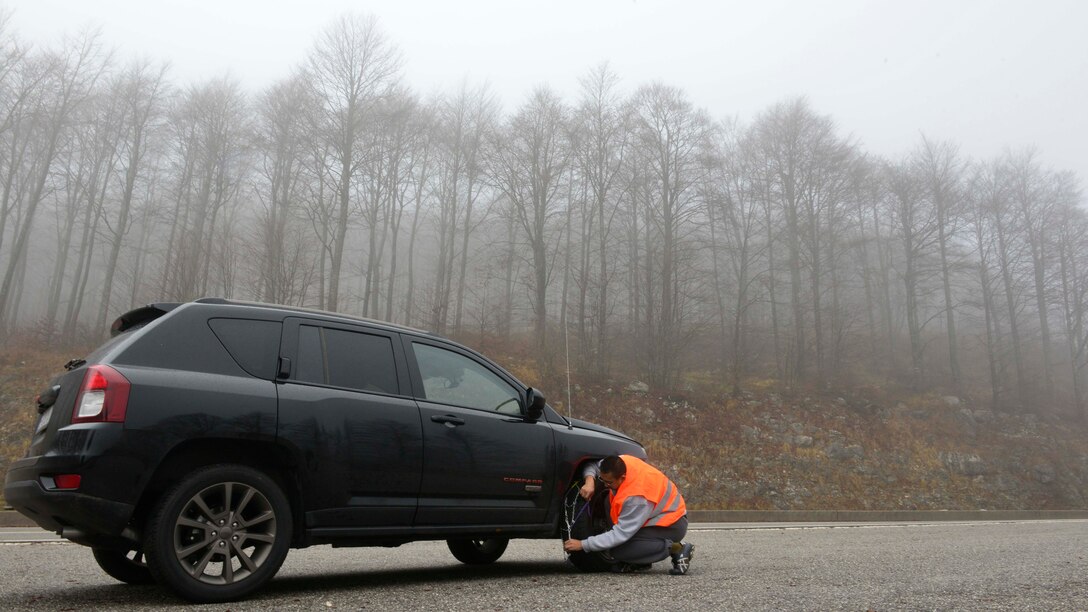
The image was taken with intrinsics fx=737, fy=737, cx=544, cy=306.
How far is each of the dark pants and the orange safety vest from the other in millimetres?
70

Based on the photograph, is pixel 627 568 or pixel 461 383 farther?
pixel 627 568

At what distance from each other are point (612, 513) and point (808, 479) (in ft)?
66.3

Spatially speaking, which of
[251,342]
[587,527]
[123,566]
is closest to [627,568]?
[587,527]

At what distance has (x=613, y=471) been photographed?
19.6 ft

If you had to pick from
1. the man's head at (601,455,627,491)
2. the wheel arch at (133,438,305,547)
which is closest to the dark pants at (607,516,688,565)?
the man's head at (601,455,627,491)

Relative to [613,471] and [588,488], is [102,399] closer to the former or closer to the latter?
[588,488]

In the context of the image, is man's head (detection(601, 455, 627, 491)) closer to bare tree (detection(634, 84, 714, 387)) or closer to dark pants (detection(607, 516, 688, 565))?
dark pants (detection(607, 516, 688, 565))

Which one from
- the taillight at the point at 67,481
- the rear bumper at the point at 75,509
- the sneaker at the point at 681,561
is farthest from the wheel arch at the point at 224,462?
the sneaker at the point at 681,561

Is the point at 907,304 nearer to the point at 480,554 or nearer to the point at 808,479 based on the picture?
the point at 808,479

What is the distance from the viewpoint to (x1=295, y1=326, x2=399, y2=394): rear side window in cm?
493

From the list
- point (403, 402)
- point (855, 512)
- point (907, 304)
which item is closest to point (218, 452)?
point (403, 402)

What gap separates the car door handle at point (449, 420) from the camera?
17.2 feet

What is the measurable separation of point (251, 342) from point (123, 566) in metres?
1.83

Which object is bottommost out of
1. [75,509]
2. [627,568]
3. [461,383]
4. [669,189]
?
[627,568]
